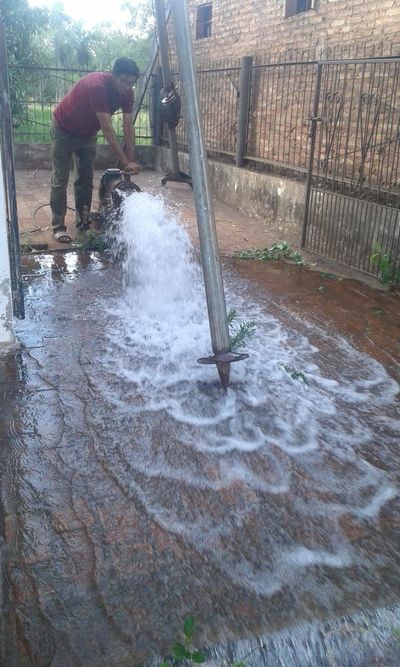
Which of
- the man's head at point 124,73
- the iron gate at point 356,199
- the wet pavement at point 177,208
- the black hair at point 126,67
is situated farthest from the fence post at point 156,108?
the black hair at point 126,67

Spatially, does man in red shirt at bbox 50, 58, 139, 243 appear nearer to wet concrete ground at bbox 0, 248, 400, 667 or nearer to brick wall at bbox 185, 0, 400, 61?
brick wall at bbox 185, 0, 400, 61

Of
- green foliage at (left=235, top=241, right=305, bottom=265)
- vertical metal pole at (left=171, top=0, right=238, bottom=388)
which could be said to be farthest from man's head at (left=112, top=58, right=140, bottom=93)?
vertical metal pole at (left=171, top=0, right=238, bottom=388)

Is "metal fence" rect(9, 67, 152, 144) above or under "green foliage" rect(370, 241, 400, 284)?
above

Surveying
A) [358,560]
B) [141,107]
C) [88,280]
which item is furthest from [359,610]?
[141,107]

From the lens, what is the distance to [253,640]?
6.12ft

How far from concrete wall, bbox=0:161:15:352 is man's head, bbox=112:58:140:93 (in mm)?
2932

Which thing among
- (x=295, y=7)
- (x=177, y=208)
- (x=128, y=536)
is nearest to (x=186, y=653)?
(x=128, y=536)

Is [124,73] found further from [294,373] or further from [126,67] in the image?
[294,373]

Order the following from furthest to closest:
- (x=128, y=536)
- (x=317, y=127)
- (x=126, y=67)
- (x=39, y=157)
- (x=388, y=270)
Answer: (x=39, y=157) < (x=317, y=127) < (x=126, y=67) < (x=388, y=270) < (x=128, y=536)

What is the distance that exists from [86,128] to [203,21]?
7.62 m

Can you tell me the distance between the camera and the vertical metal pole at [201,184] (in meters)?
2.93

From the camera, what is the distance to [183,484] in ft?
8.62

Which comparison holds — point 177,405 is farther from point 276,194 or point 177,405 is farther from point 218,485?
point 276,194

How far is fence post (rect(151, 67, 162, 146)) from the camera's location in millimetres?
12727
